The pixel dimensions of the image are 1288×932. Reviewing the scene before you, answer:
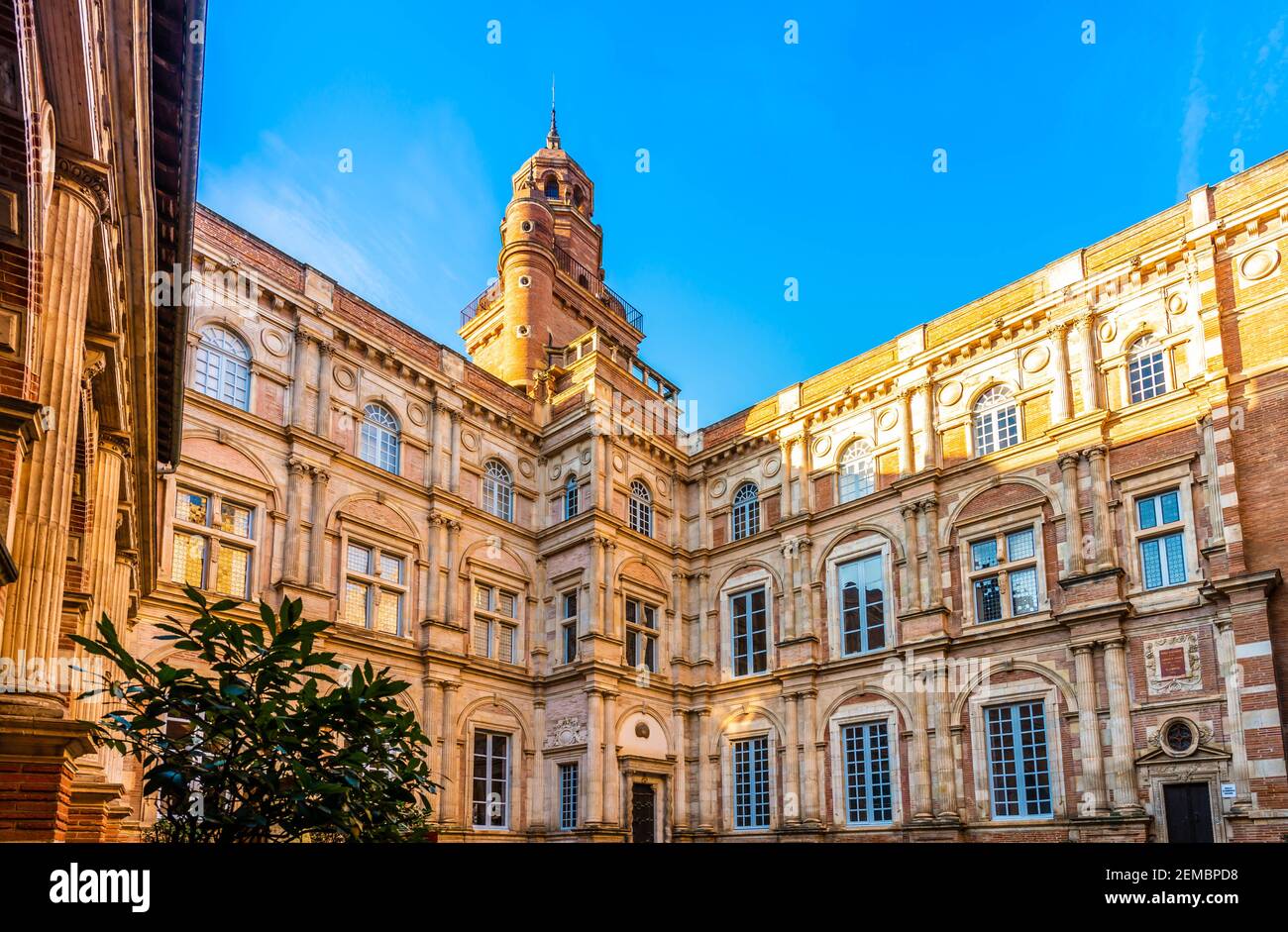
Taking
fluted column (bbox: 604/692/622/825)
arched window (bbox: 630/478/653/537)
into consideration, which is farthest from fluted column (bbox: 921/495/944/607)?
fluted column (bbox: 604/692/622/825)

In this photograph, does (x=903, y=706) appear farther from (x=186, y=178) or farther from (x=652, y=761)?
(x=186, y=178)

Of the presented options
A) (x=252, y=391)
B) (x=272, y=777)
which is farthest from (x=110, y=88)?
(x=252, y=391)

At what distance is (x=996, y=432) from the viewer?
27594mm

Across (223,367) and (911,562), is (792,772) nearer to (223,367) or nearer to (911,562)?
(911,562)

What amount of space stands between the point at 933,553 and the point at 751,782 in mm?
8608

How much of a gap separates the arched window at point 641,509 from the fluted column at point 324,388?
9.94 metres

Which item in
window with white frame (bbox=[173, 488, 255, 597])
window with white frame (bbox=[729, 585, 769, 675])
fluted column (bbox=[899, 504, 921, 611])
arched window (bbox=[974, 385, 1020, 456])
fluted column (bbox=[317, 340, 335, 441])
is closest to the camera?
window with white frame (bbox=[173, 488, 255, 597])

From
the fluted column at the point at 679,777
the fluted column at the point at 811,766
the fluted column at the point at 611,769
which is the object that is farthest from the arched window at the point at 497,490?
the fluted column at the point at 811,766

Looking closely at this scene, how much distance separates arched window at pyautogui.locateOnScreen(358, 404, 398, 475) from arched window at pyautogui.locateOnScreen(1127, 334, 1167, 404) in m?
19.4

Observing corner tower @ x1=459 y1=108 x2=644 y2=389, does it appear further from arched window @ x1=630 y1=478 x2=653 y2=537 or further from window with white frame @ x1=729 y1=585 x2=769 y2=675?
window with white frame @ x1=729 y1=585 x2=769 y2=675

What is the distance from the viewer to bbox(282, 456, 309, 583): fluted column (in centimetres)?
2459

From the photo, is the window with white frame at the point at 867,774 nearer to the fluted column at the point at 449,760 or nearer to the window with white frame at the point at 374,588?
the fluted column at the point at 449,760

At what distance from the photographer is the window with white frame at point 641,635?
30.7m

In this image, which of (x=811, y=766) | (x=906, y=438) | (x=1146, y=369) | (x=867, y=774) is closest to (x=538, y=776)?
(x=811, y=766)
